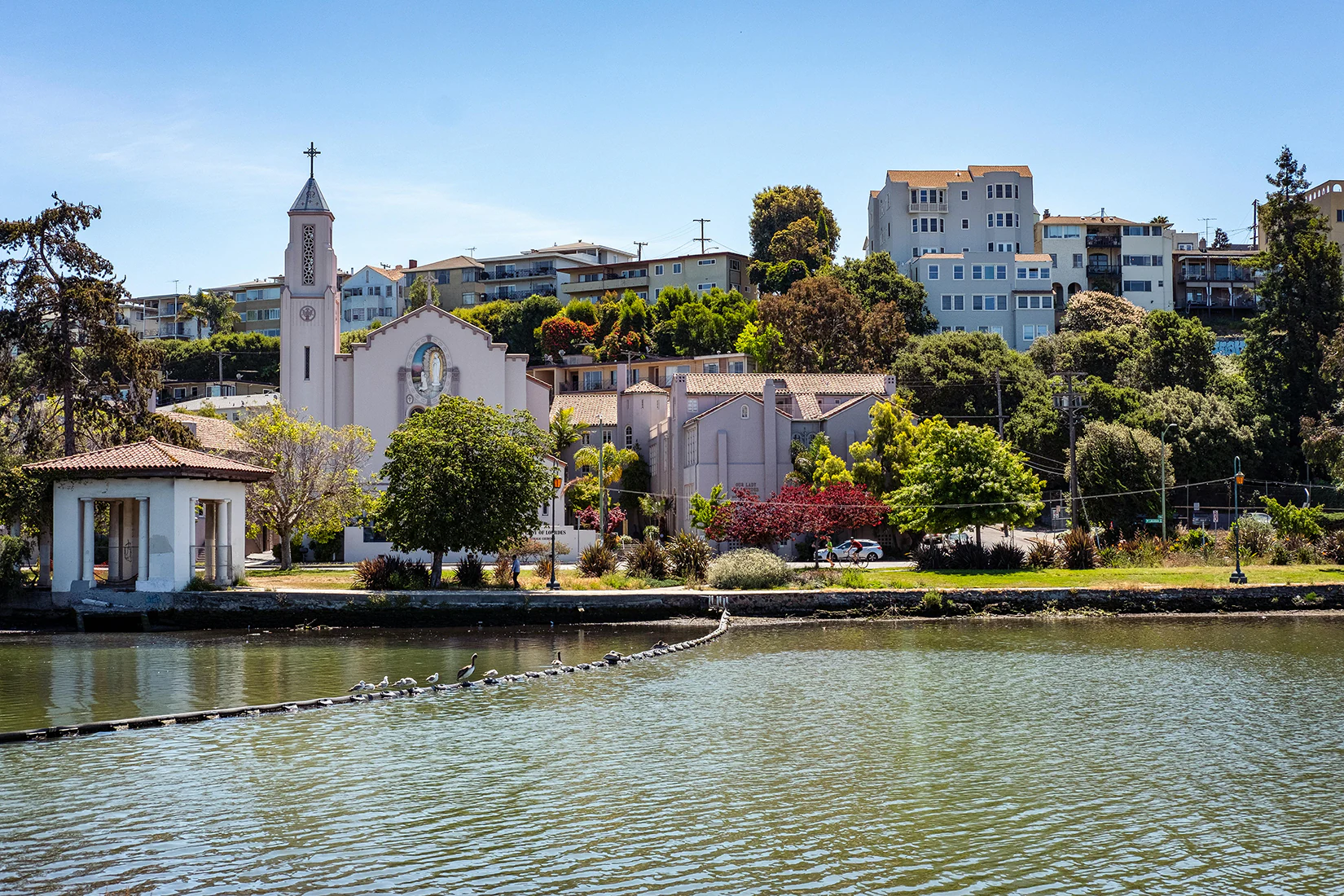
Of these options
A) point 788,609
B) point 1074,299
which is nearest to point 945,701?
point 788,609

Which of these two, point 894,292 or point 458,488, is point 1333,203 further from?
point 458,488

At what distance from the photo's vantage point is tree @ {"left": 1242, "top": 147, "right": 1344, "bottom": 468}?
242 ft

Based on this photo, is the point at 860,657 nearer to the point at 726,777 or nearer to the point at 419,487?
the point at 726,777

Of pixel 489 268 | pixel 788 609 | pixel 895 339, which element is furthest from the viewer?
pixel 489 268

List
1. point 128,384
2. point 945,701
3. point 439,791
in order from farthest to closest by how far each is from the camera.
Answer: point 128,384
point 945,701
point 439,791

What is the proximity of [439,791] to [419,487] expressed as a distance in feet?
91.2

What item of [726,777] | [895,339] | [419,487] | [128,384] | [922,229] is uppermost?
[922,229]

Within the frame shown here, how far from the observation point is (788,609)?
4538cm

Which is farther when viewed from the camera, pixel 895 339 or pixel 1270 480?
pixel 895 339

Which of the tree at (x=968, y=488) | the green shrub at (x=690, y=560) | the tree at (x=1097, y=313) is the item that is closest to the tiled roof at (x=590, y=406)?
the green shrub at (x=690, y=560)

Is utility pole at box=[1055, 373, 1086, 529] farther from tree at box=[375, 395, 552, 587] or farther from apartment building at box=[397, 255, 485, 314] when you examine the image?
apartment building at box=[397, 255, 485, 314]

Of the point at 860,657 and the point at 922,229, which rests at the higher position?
the point at 922,229

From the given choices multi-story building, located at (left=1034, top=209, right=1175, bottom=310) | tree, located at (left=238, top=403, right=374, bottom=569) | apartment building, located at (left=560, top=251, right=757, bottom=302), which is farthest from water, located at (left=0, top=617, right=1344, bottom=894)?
apartment building, located at (left=560, top=251, right=757, bottom=302)

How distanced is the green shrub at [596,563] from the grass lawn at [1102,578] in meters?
9.22
